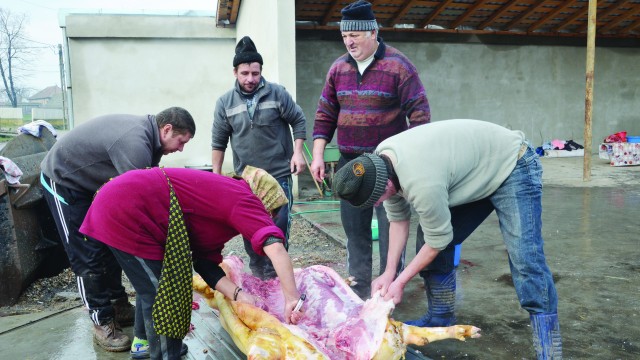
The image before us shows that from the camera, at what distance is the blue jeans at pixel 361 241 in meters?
3.84

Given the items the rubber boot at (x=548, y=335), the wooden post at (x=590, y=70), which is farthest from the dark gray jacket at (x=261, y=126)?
the wooden post at (x=590, y=70)

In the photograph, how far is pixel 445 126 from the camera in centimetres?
262

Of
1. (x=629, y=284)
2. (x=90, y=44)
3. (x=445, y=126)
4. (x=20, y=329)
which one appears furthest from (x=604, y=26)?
(x=20, y=329)

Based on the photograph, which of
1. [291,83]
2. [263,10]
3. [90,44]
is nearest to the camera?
[291,83]

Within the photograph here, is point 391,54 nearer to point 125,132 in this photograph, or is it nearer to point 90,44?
point 125,132

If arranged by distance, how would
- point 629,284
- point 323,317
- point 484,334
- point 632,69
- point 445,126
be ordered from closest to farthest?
1. point 445,126
2. point 323,317
3. point 484,334
4. point 629,284
5. point 632,69

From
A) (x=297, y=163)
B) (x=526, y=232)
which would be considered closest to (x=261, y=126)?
(x=297, y=163)

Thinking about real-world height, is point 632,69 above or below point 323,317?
above

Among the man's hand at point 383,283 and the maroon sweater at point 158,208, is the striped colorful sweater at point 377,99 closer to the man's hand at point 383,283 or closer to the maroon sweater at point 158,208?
the man's hand at point 383,283

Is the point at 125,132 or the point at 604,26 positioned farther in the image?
the point at 604,26

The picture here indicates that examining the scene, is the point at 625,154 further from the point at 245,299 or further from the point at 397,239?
the point at 245,299

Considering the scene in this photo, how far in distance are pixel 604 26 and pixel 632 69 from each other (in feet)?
6.52

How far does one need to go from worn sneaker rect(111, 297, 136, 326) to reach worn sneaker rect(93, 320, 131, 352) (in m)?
0.31

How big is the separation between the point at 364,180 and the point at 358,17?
1.57 meters
